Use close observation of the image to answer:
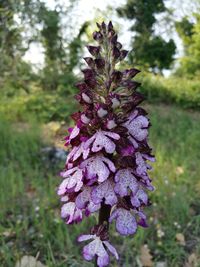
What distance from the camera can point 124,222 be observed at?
1484 millimetres

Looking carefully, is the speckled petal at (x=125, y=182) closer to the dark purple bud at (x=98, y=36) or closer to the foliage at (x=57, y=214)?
the dark purple bud at (x=98, y=36)

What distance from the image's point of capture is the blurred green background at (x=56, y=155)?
310 cm

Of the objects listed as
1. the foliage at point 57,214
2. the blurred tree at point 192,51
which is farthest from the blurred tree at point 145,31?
the foliage at point 57,214

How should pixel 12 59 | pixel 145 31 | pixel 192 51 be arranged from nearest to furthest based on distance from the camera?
pixel 12 59 → pixel 192 51 → pixel 145 31

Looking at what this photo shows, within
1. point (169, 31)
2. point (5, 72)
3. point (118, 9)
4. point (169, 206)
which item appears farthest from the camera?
point (169, 31)

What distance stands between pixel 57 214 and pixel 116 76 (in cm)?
222

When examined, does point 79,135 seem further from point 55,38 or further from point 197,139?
point 55,38

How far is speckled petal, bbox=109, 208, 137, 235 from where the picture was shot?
1472 millimetres

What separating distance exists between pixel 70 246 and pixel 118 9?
9.86 meters

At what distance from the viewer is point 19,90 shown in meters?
9.58

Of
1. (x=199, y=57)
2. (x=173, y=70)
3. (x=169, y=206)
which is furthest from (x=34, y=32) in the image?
(x=173, y=70)

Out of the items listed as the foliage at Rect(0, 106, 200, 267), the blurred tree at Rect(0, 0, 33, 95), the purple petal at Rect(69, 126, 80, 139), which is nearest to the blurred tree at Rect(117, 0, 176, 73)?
the blurred tree at Rect(0, 0, 33, 95)

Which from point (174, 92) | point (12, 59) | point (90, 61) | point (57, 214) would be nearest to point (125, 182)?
point (90, 61)

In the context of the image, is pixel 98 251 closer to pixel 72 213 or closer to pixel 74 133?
pixel 72 213
